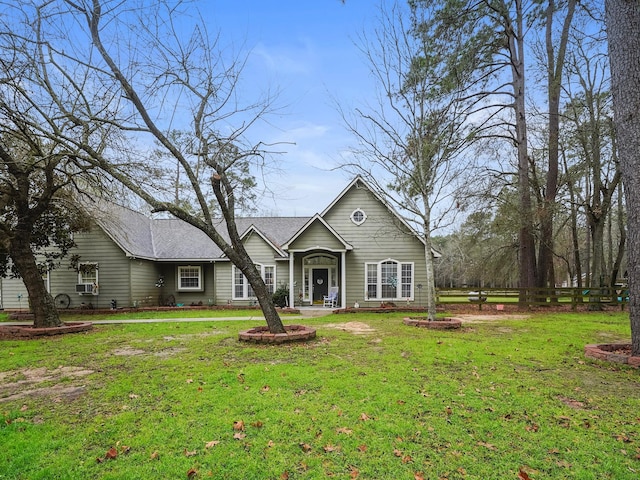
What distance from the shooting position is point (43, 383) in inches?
239

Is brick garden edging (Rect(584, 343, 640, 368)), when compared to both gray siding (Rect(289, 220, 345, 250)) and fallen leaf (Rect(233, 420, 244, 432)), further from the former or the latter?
gray siding (Rect(289, 220, 345, 250))

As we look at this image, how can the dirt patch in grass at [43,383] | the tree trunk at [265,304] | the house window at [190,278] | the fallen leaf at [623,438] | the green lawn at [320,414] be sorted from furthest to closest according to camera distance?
the house window at [190,278], the tree trunk at [265,304], the dirt patch in grass at [43,383], the fallen leaf at [623,438], the green lawn at [320,414]

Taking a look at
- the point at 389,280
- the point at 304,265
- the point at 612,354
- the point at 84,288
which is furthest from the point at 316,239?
the point at 612,354

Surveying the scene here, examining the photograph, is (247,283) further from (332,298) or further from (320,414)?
(320,414)

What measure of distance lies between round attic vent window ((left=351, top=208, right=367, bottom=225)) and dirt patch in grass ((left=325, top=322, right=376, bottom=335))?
6.66m

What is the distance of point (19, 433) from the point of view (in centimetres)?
409

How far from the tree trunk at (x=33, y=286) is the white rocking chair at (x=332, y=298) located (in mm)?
11051

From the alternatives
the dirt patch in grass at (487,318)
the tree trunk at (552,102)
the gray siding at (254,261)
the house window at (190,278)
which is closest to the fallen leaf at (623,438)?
the dirt patch in grass at (487,318)

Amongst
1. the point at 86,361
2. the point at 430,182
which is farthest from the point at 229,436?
the point at 430,182

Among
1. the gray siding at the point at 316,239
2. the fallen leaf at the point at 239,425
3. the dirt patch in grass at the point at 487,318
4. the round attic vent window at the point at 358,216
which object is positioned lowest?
the dirt patch in grass at the point at 487,318

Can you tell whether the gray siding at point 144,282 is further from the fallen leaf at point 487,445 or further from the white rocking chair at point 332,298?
the fallen leaf at point 487,445

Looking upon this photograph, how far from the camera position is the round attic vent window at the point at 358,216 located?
18656mm

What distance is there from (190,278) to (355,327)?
39.0 ft

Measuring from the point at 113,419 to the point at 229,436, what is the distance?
5.16 ft
